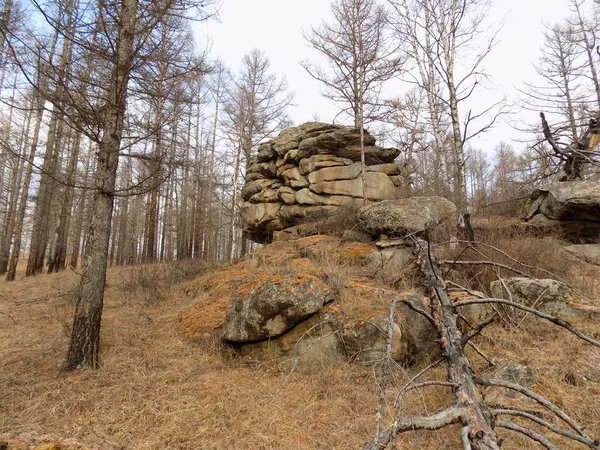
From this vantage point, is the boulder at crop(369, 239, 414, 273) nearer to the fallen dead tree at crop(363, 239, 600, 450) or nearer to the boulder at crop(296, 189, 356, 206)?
the boulder at crop(296, 189, 356, 206)

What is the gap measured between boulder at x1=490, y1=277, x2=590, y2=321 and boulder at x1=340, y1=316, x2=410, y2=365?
1.70m

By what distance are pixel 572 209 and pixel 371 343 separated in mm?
7378

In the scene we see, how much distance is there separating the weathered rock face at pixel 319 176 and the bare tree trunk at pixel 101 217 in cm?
767

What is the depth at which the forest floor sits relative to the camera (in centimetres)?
279

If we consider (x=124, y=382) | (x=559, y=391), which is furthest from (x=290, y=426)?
(x=559, y=391)

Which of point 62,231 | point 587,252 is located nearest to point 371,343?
point 587,252

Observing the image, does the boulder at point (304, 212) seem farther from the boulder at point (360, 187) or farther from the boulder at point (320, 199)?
the boulder at point (360, 187)

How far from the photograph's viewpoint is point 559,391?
3049 mm

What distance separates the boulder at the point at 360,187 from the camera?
37.2 ft

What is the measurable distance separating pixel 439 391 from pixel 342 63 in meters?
11.3

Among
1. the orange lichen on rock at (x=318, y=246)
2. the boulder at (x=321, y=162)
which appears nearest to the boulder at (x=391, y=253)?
the orange lichen on rock at (x=318, y=246)

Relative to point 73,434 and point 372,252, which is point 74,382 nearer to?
point 73,434

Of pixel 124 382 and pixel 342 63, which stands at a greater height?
pixel 342 63

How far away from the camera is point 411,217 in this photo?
23.9 ft
